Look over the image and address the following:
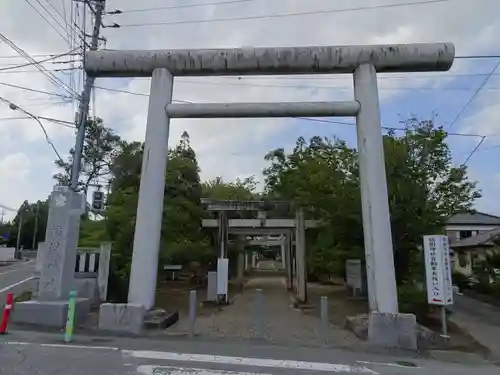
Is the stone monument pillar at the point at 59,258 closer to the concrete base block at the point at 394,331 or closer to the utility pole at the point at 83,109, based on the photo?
the utility pole at the point at 83,109

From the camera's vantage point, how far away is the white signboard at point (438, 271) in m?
9.41

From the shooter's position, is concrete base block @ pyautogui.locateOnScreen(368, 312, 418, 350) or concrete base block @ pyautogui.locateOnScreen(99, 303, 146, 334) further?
concrete base block @ pyautogui.locateOnScreen(99, 303, 146, 334)

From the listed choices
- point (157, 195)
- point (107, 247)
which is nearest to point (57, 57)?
point (107, 247)

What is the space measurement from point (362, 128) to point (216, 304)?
898 cm

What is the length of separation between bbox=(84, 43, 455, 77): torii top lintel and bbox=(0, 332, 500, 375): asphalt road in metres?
6.18

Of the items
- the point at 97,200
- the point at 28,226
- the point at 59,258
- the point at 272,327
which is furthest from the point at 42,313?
the point at 28,226

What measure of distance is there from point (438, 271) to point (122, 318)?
22.6 ft

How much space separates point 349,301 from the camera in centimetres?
1689

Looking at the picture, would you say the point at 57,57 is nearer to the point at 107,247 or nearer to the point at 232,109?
the point at 107,247

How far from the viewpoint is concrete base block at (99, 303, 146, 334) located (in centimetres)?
922

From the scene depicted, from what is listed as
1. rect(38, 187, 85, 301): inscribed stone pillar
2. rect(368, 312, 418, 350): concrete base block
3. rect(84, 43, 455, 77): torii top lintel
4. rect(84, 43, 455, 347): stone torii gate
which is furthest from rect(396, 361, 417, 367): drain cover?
rect(38, 187, 85, 301): inscribed stone pillar

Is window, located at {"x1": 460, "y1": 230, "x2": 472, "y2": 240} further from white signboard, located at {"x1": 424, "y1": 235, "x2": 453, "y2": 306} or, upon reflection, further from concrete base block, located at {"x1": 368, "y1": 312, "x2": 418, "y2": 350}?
concrete base block, located at {"x1": 368, "y1": 312, "x2": 418, "y2": 350}

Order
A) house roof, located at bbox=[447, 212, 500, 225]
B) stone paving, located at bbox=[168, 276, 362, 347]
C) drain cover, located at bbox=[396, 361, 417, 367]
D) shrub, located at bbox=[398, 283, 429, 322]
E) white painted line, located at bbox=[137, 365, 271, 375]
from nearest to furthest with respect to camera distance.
→ white painted line, located at bbox=[137, 365, 271, 375] → drain cover, located at bbox=[396, 361, 417, 367] → stone paving, located at bbox=[168, 276, 362, 347] → shrub, located at bbox=[398, 283, 429, 322] → house roof, located at bbox=[447, 212, 500, 225]

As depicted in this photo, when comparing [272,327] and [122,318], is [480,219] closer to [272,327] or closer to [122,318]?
[272,327]
